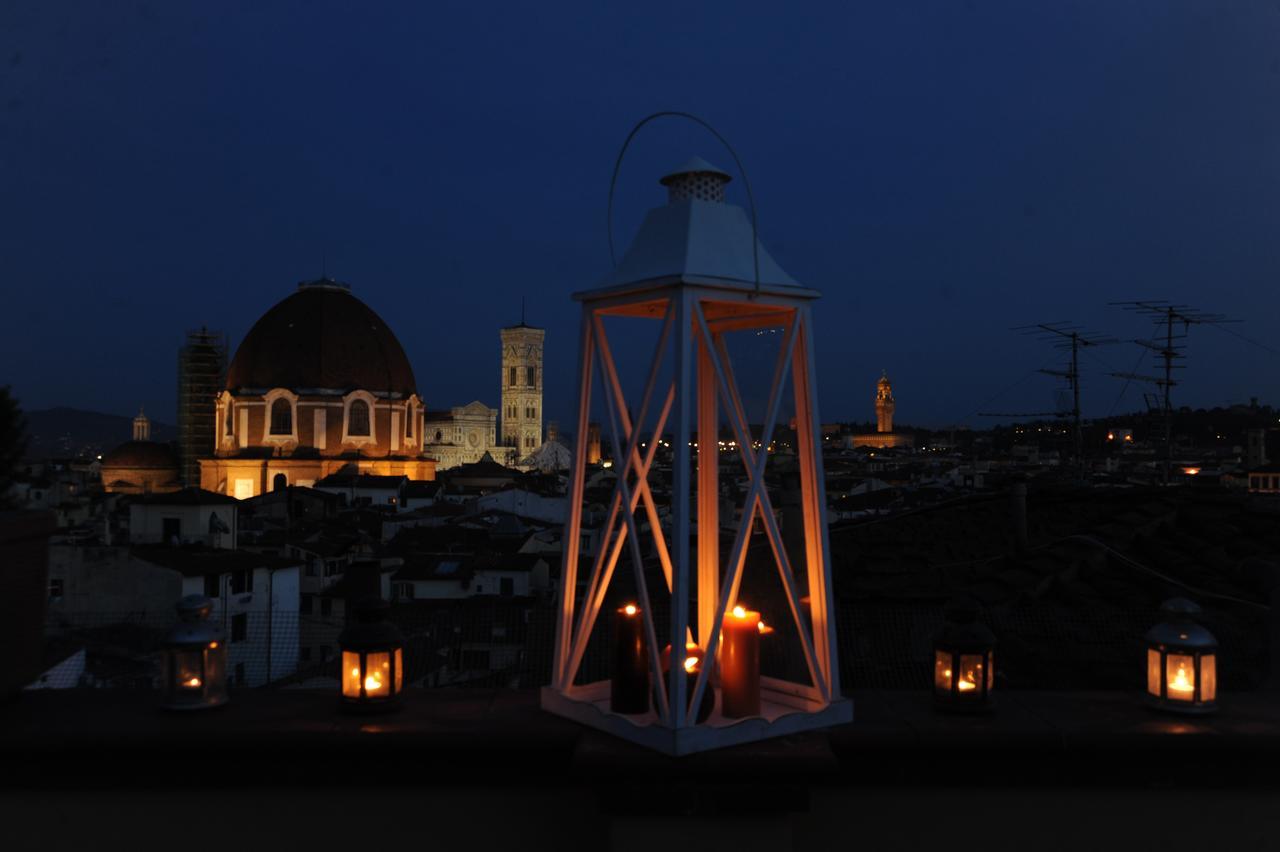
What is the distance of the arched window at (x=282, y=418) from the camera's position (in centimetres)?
4259

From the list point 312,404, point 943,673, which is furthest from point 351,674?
point 312,404

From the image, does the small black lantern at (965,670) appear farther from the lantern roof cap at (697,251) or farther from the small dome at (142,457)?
the small dome at (142,457)

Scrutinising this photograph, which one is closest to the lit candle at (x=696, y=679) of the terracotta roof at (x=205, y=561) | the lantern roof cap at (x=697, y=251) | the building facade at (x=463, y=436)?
the lantern roof cap at (x=697, y=251)

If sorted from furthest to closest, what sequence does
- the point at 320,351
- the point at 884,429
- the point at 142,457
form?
the point at 884,429
the point at 142,457
the point at 320,351

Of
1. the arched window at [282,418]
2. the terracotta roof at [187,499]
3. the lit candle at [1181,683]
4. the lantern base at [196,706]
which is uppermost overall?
the arched window at [282,418]

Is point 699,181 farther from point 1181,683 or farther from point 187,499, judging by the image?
point 187,499

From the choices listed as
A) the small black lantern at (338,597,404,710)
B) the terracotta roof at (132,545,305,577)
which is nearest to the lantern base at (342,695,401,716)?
the small black lantern at (338,597,404,710)

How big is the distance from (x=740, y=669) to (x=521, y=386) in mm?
77718

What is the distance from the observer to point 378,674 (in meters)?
2.62

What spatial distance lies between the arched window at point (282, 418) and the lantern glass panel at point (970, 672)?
42.7m

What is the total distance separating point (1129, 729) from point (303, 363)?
43540 millimetres

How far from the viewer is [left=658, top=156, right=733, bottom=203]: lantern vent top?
2.58 metres

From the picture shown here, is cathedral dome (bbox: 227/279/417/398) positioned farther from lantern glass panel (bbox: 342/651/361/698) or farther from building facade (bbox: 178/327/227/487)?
lantern glass panel (bbox: 342/651/361/698)

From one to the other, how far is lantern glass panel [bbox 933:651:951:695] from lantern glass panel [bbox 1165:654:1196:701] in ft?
1.76
